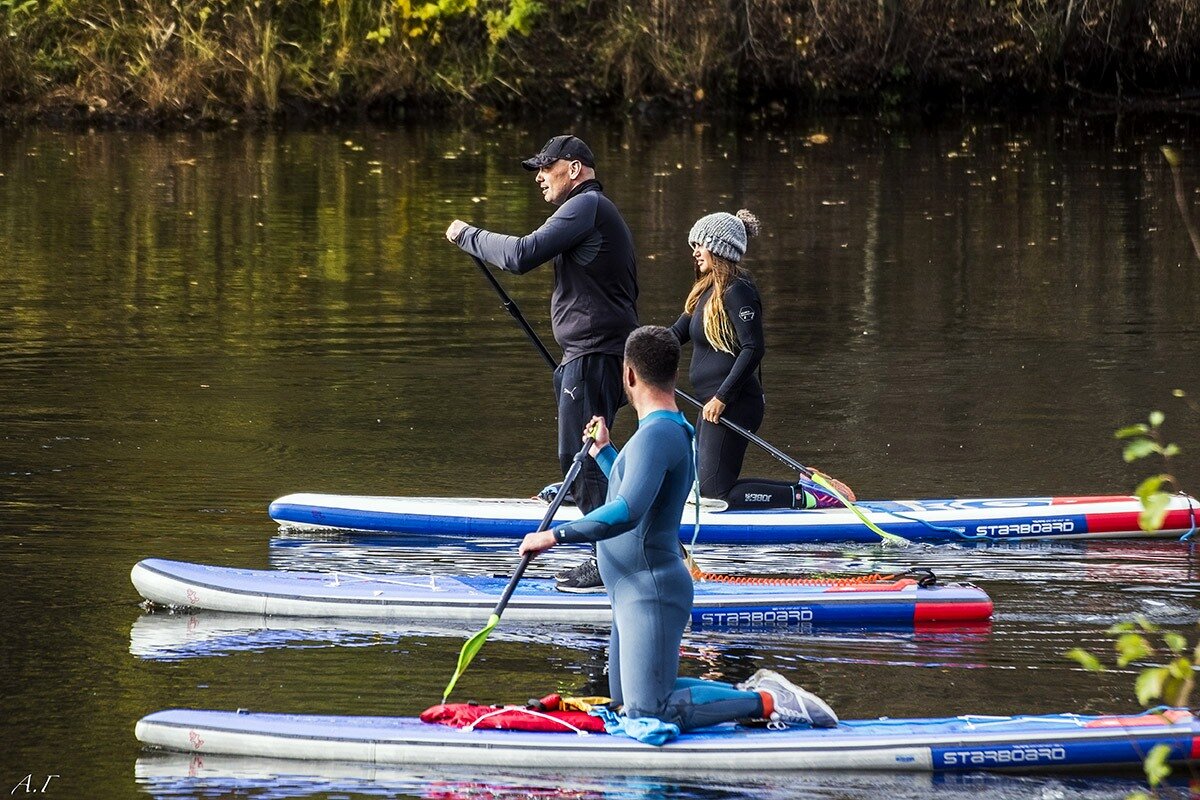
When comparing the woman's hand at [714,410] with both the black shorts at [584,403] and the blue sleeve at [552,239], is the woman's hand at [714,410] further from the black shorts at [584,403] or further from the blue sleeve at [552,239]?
the blue sleeve at [552,239]

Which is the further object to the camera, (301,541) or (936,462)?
(936,462)

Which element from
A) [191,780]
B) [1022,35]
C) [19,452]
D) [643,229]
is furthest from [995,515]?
[1022,35]

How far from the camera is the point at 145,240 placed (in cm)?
Answer: 2045

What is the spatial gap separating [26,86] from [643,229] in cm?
1513

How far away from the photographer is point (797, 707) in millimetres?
6762

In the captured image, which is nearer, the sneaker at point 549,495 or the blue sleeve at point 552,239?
the blue sleeve at point 552,239

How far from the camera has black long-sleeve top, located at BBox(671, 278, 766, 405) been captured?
9.58 metres

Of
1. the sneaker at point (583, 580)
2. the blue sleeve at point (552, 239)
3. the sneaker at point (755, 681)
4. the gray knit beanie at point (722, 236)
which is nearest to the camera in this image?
the sneaker at point (755, 681)

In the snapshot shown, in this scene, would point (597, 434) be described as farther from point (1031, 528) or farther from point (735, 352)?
point (1031, 528)

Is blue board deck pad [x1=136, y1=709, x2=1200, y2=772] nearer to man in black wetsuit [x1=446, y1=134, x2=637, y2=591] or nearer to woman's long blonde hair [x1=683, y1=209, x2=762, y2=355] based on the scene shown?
man in black wetsuit [x1=446, y1=134, x2=637, y2=591]

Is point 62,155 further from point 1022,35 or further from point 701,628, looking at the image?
point 701,628
